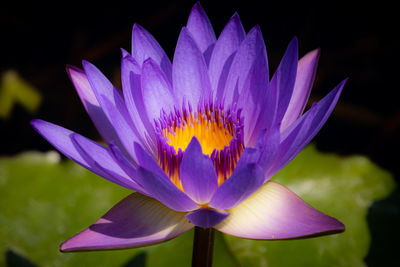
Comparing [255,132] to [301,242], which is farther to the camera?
[301,242]

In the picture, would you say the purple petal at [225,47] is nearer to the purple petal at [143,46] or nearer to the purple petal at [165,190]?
the purple petal at [143,46]

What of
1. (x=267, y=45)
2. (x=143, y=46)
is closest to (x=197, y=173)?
(x=143, y=46)

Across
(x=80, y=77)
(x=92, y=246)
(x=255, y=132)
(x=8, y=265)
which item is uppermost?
(x=80, y=77)

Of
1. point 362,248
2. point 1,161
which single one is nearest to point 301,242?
point 362,248

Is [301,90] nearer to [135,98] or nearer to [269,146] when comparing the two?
[269,146]

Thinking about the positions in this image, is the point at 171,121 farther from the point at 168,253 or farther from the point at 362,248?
the point at 362,248

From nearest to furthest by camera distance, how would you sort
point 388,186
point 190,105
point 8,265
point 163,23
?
1. point 190,105
2. point 8,265
3. point 388,186
4. point 163,23

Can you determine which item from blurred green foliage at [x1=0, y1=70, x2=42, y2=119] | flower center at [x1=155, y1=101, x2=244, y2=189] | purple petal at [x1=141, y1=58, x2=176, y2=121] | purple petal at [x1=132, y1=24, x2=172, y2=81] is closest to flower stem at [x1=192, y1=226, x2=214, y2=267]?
flower center at [x1=155, y1=101, x2=244, y2=189]
